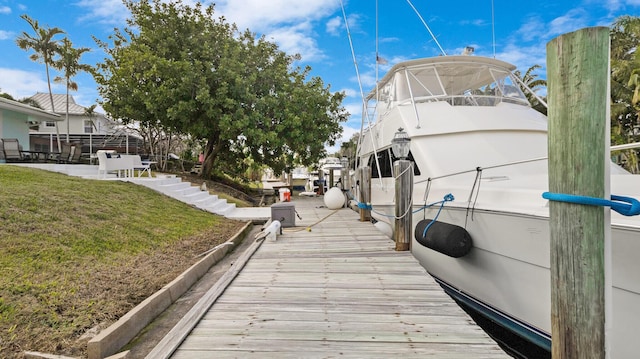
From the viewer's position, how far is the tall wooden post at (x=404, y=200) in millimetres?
4820

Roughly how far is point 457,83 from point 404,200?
4646 millimetres

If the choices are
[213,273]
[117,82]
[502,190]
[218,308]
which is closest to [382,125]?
[502,190]

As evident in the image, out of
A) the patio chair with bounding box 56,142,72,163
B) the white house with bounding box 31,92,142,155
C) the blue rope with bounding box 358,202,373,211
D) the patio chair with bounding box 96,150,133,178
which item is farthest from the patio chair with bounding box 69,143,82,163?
the blue rope with bounding box 358,202,373,211

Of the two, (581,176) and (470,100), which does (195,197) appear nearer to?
(470,100)

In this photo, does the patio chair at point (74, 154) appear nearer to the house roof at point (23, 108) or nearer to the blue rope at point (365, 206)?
the house roof at point (23, 108)

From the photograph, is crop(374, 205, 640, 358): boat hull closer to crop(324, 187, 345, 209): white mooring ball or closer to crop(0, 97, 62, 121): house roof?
crop(324, 187, 345, 209): white mooring ball

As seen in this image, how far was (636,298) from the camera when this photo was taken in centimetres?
236

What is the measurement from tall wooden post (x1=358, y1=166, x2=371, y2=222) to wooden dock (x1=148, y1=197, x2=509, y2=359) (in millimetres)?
3162

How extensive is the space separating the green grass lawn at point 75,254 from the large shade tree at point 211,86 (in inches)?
255

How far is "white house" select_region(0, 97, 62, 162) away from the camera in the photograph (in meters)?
13.8

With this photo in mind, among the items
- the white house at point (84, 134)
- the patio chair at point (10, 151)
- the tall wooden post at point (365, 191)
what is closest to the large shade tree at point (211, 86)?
the patio chair at point (10, 151)

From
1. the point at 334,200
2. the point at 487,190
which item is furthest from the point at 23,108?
the point at 487,190

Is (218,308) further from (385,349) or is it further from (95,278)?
(95,278)

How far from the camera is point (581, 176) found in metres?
1.76
